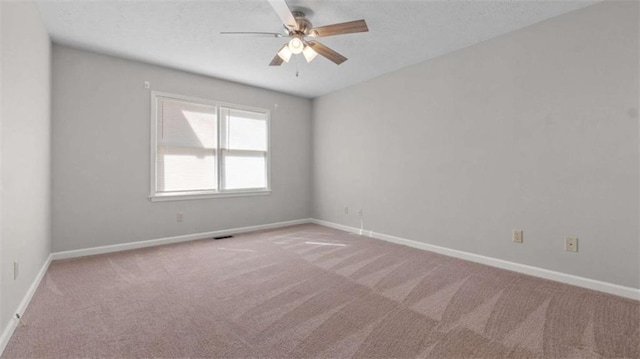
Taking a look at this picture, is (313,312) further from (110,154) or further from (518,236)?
(110,154)

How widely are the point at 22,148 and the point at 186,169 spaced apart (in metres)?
2.12

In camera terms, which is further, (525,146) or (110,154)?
(110,154)

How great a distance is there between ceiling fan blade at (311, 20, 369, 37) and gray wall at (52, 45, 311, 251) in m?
2.57

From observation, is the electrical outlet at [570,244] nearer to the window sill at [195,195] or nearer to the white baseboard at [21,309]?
the window sill at [195,195]

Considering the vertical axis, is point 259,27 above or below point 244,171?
above

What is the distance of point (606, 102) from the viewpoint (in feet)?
7.93

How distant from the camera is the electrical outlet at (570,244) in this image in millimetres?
2574

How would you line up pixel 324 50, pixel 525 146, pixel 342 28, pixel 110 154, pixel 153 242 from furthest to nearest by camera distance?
pixel 153 242, pixel 110 154, pixel 525 146, pixel 324 50, pixel 342 28

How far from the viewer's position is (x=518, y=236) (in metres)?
2.91

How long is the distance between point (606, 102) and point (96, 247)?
5607 millimetres

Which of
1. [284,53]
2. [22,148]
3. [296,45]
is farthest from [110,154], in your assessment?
[296,45]

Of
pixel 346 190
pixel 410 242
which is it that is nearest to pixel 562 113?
pixel 410 242

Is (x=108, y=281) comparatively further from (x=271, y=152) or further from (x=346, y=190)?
(x=346, y=190)

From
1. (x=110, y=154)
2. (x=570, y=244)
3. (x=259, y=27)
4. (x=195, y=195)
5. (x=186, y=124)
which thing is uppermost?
(x=259, y=27)
